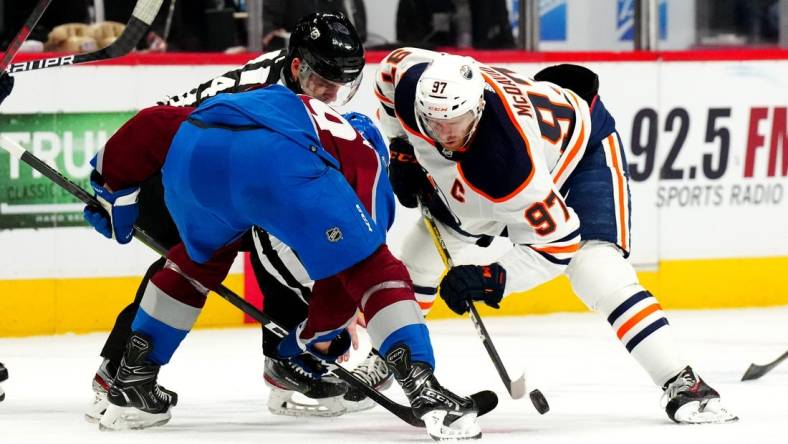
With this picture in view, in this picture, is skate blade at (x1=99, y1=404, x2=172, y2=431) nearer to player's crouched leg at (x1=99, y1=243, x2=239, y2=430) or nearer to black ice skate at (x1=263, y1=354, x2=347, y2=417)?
player's crouched leg at (x1=99, y1=243, x2=239, y2=430)

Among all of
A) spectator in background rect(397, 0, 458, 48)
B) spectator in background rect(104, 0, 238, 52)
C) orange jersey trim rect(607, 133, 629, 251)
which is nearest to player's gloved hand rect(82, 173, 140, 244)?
orange jersey trim rect(607, 133, 629, 251)

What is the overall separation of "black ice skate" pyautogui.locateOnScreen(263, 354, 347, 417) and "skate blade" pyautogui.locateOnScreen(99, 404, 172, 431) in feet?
1.43

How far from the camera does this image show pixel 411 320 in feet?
10.4

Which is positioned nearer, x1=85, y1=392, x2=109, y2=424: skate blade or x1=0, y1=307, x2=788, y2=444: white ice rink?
x1=0, y1=307, x2=788, y2=444: white ice rink

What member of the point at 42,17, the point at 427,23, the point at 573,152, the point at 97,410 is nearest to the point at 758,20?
the point at 427,23

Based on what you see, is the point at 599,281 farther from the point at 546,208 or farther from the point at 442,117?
the point at 442,117

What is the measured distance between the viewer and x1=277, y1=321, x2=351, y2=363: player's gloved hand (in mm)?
3488

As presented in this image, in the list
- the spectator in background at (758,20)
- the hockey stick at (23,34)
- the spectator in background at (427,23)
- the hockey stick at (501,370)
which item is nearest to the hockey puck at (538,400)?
the hockey stick at (501,370)

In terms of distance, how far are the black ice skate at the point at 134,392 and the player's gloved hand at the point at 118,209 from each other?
0.90 ft

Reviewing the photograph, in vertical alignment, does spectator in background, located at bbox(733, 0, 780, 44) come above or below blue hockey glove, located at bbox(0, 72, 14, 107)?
below

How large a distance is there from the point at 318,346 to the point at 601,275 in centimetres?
65

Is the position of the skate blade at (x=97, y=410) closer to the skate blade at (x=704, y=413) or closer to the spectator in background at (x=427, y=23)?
the skate blade at (x=704, y=413)

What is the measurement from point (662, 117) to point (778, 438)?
267cm

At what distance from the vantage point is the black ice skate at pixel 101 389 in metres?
3.70
